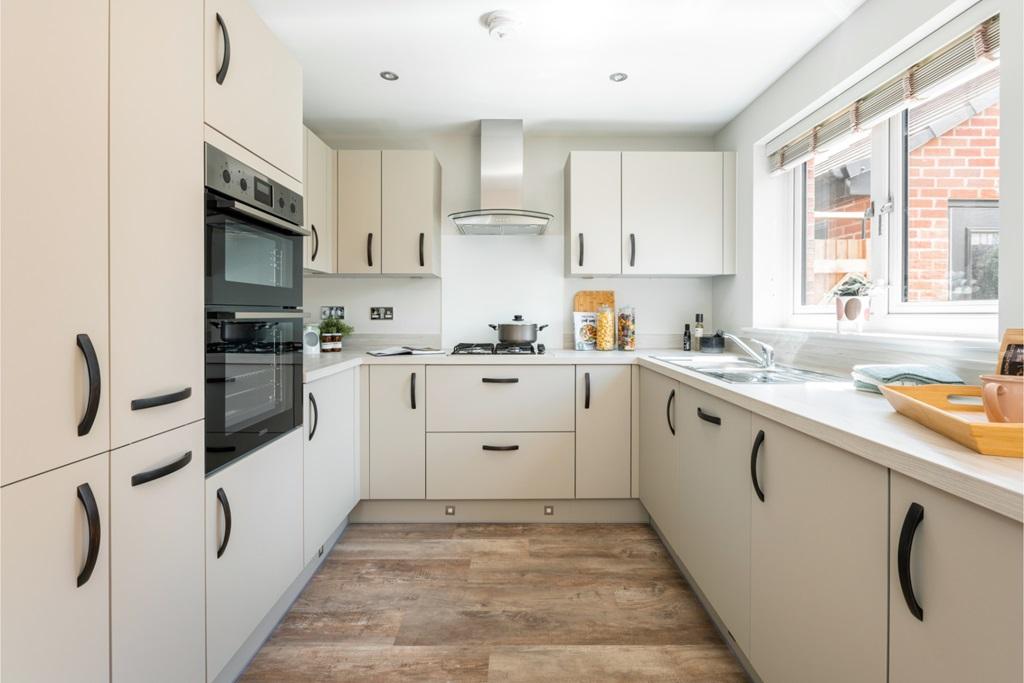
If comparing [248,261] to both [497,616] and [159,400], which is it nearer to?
[159,400]

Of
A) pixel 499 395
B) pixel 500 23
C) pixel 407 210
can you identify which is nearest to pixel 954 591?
pixel 499 395

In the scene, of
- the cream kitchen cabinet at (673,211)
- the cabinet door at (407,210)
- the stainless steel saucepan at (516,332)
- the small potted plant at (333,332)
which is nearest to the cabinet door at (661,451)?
the stainless steel saucepan at (516,332)

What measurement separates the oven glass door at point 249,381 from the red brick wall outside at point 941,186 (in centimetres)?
229

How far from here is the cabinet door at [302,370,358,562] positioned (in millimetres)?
1988

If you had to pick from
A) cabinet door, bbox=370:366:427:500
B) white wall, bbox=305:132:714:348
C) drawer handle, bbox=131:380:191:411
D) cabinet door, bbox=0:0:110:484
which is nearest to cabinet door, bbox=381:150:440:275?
white wall, bbox=305:132:714:348

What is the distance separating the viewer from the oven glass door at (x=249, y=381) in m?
1.33

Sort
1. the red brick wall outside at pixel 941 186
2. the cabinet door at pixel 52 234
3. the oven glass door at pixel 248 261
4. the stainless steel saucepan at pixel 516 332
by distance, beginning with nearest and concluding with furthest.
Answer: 1. the cabinet door at pixel 52 234
2. the oven glass door at pixel 248 261
3. the red brick wall outside at pixel 941 186
4. the stainless steel saucepan at pixel 516 332

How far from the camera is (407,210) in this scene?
2.93 metres

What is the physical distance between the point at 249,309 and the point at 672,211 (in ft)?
7.88

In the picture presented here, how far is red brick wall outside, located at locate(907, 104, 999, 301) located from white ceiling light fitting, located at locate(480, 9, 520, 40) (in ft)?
5.27

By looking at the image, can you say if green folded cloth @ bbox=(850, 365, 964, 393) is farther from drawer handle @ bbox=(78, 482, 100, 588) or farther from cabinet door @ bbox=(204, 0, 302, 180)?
cabinet door @ bbox=(204, 0, 302, 180)

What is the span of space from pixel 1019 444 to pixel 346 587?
85.2 inches

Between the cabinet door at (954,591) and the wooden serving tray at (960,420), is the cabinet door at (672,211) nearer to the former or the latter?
the wooden serving tray at (960,420)

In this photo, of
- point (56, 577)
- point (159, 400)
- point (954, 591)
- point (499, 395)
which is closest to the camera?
point (954, 591)
